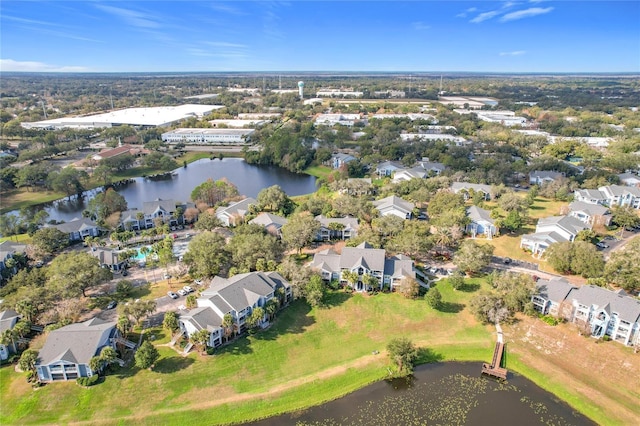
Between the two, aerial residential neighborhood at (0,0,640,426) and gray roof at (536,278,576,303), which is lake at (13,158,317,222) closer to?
aerial residential neighborhood at (0,0,640,426)

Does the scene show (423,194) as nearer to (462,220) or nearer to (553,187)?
(462,220)

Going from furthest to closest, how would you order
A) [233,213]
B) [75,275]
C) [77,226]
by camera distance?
[233,213], [77,226], [75,275]

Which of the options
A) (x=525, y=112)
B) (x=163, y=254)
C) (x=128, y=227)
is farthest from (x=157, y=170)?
(x=525, y=112)

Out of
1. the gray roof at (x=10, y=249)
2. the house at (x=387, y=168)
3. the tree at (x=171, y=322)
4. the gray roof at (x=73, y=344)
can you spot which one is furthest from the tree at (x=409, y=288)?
the house at (x=387, y=168)

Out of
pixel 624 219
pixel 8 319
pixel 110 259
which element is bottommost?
pixel 8 319

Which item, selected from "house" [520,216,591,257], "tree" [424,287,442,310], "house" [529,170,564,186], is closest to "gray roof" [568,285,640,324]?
"tree" [424,287,442,310]

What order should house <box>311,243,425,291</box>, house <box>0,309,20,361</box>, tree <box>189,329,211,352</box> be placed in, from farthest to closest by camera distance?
house <box>311,243,425,291</box> < tree <box>189,329,211,352</box> < house <box>0,309,20,361</box>

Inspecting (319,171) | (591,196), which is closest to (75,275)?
(319,171)

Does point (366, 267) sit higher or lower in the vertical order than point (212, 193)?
lower

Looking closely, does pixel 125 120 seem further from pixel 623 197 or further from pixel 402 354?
pixel 623 197
